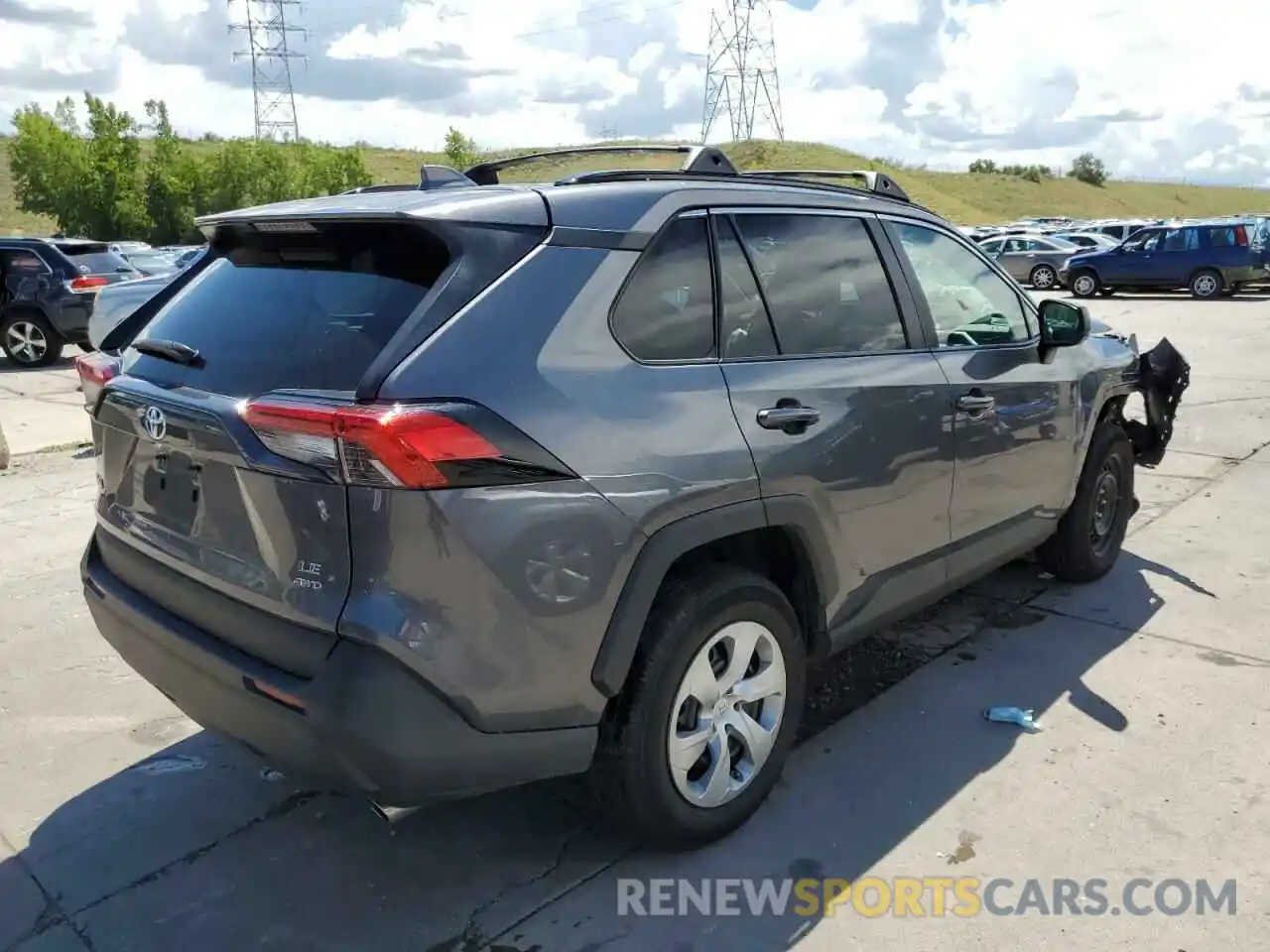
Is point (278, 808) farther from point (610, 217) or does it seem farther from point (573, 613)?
point (610, 217)

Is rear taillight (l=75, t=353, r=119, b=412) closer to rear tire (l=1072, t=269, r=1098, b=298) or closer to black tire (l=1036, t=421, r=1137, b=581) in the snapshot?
black tire (l=1036, t=421, r=1137, b=581)

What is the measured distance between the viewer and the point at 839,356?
129 inches

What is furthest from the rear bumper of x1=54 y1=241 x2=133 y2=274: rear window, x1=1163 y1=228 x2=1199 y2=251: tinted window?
x1=1163 y1=228 x2=1199 y2=251: tinted window

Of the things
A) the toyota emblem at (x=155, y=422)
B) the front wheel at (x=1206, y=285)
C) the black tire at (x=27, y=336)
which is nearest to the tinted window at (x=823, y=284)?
the toyota emblem at (x=155, y=422)

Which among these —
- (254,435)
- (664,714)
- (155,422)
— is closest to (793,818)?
(664,714)

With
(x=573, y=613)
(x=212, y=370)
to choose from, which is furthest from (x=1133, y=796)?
(x=212, y=370)

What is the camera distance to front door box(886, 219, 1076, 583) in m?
3.74

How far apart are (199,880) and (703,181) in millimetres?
2460

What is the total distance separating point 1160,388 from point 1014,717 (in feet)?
8.33

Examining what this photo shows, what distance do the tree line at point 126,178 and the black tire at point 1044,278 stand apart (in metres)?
34.1

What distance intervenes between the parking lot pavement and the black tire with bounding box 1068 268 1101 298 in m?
21.4

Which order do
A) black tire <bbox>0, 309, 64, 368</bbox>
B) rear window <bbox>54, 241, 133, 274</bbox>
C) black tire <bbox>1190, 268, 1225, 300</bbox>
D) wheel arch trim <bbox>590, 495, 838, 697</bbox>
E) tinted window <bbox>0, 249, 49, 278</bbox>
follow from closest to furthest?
wheel arch trim <bbox>590, 495, 838, 697</bbox>
tinted window <bbox>0, 249, 49, 278</bbox>
black tire <bbox>0, 309, 64, 368</bbox>
rear window <bbox>54, 241, 133, 274</bbox>
black tire <bbox>1190, 268, 1225, 300</bbox>

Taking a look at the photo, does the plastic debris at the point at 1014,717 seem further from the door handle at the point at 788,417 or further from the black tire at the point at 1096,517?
the door handle at the point at 788,417

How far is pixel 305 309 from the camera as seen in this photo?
2.61 m
